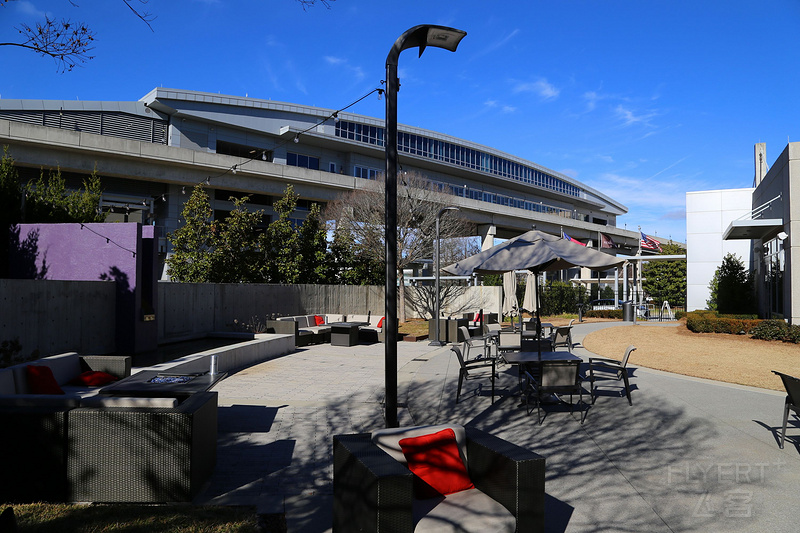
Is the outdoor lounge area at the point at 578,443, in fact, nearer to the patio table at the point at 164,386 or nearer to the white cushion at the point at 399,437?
the white cushion at the point at 399,437

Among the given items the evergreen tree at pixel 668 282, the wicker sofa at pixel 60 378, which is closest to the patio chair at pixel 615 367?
the wicker sofa at pixel 60 378

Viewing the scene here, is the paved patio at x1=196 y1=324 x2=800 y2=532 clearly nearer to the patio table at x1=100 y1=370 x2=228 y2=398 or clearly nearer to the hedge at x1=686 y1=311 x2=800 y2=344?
the patio table at x1=100 y1=370 x2=228 y2=398

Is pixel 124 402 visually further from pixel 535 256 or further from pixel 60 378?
pixel 535 256

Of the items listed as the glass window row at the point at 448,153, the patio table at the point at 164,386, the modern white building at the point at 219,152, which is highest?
the glass window row at the point at 448,153

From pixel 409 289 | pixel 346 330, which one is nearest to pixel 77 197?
pixel 346 330

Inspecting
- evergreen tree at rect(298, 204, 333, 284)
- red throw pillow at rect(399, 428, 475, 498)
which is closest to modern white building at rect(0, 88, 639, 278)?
evergreen tree at rect(298, 204, 333, 284)

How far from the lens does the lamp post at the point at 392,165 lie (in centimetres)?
581

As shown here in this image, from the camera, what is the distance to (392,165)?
5914mm

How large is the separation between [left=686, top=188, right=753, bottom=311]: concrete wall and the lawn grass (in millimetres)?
32576

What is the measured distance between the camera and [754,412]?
25.7 feet

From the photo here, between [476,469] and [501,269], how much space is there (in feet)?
18.5

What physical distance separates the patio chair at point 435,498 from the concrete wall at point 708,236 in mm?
31675

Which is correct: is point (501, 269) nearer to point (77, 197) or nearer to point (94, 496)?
point (94, 496)

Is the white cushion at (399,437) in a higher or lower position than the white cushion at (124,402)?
lower
